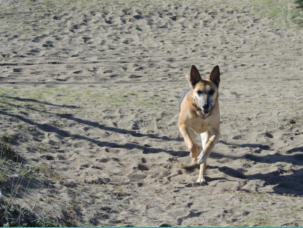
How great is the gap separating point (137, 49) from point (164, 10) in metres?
3.79

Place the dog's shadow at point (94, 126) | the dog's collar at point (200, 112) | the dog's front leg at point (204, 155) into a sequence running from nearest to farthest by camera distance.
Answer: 1. the dog's front leg at point (204, 155)
2. the dog's collar at point (200, 112)
3. the dog's shadow at point (94, 126)

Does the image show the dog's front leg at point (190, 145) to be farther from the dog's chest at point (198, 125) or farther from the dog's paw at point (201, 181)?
the dog's paw at point (201, 181)

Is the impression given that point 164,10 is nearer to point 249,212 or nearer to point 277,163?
point 277,163

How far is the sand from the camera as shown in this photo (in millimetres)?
5938

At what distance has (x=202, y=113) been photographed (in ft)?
22.7

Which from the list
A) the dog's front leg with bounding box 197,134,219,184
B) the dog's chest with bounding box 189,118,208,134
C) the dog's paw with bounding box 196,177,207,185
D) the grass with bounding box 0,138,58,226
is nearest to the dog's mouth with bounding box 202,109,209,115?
the dog's chest with bounding box 189,118,208,134

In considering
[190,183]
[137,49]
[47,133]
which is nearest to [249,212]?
[190,183]

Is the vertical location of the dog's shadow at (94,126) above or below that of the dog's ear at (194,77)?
below

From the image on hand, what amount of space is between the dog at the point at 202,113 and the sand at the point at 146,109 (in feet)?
1.35

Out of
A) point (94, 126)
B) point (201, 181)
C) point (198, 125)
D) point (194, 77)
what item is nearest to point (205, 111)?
point (198, 125)

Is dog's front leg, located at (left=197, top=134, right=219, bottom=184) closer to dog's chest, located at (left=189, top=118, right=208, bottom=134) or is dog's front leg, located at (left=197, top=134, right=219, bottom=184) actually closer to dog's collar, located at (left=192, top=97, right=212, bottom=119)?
dog's chest, located at (left=189, top=118, right=208, bottom=134)

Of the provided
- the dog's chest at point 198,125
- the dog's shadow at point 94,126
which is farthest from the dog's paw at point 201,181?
the dog's shadow at point 94,126

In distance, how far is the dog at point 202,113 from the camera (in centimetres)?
676

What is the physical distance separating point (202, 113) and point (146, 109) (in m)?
2.92
